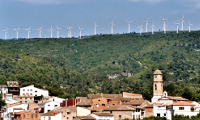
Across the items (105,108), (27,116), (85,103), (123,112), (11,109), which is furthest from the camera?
(11,109)

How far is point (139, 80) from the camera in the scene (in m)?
150

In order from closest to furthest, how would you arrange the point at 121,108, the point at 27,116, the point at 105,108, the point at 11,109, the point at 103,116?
the point at 103,116 < the point at 121,108 < the point at 27,116 < the point at 105,108 < the point at 11,109

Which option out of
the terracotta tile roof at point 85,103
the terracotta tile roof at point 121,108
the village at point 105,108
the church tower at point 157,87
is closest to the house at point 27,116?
the village at point 105,108

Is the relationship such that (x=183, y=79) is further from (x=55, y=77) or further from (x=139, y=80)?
(x=55, y=77)

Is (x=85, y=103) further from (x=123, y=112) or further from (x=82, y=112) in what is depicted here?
(x=123, y=112)

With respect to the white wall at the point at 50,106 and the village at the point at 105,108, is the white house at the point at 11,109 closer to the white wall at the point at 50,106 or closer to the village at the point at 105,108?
the village at the point at 105,108

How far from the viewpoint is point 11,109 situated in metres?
85.8

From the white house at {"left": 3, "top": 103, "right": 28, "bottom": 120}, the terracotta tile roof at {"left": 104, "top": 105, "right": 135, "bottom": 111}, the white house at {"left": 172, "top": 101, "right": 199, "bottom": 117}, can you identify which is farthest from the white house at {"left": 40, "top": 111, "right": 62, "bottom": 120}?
the white house at {"left": 172, "top": 101, "right": 199, "bottom": 117}

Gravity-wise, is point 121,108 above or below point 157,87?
below

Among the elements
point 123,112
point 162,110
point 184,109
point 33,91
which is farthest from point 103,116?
point 33,91

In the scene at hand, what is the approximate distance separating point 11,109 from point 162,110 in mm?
23183

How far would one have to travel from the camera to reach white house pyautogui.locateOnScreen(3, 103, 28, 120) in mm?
82750

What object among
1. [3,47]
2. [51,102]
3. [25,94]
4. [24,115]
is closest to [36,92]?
[25,94]

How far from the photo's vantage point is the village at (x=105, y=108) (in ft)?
253
